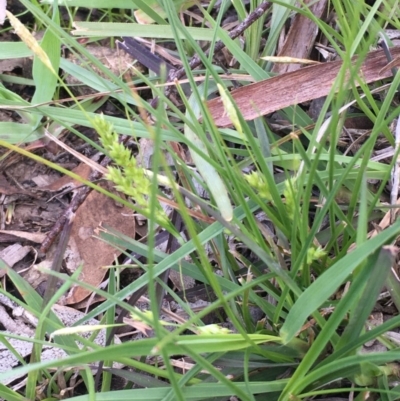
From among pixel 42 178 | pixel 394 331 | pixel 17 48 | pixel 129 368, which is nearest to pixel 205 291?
pixel 129 368

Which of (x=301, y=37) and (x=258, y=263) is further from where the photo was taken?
(x=301, y=37)

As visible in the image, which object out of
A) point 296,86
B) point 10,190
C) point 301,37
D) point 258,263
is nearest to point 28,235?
point 10,190

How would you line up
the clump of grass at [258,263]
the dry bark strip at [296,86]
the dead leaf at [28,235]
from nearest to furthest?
the clump of grass at [258,263]
the dry bark strip at [296,86]
the dead leaf at [28,235]

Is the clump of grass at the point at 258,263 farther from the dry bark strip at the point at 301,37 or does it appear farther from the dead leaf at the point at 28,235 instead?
the dead leaf at the point at 28,235

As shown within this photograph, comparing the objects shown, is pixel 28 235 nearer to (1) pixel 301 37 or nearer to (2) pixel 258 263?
(2) pixel 258 263

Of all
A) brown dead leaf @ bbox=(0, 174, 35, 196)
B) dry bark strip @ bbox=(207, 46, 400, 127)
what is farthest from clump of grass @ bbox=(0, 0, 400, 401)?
brown dead leaf @ bbox=(0, 174, 35, 196)

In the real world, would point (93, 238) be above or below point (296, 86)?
below

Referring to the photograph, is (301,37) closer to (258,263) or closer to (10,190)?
(258,263)

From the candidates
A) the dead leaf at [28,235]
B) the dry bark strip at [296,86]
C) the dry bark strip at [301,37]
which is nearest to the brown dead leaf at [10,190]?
the dead leaf at [28,235]

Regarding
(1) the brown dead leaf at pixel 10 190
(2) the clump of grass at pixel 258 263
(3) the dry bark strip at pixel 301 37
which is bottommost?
(1) the brown dead leaf at pixel 10 190
